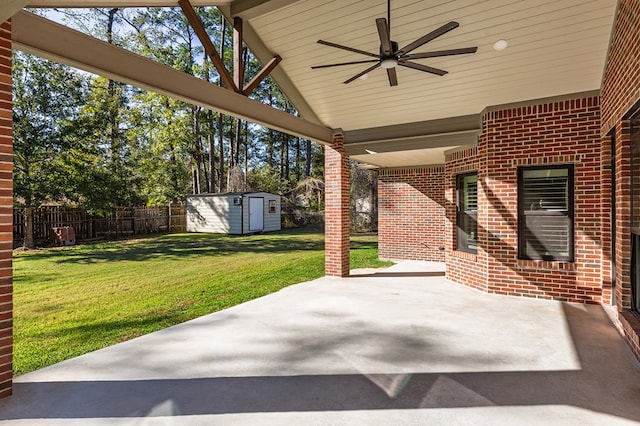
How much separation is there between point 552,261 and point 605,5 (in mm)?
3341

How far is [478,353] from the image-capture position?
3.46m

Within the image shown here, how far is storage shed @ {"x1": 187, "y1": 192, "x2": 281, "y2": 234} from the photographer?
679 inches

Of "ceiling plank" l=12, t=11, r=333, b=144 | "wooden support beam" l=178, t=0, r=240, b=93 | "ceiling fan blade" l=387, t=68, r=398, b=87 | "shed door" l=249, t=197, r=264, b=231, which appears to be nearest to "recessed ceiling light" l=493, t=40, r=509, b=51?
"ceiling fan blade" l=387, t=68, r=398, b=87

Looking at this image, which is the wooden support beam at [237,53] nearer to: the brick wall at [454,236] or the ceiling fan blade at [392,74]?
the ceiling fan blade at [392,74]

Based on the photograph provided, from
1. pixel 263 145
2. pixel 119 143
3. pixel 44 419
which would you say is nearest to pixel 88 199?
pixel 119 143

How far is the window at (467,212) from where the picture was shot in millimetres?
6539

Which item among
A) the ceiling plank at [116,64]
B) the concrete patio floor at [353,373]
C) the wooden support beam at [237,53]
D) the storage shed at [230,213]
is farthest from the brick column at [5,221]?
the storage shed at [230,213]

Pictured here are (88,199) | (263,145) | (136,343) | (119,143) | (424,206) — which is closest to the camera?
(136,343)

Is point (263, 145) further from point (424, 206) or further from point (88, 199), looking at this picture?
point (424, 206)

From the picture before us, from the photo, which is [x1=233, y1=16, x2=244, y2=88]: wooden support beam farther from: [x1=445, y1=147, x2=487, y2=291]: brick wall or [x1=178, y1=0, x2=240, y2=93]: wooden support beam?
[x1=445, y1=147, x2=487, y2=291]: brick wall

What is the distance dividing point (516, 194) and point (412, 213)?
4244 mm

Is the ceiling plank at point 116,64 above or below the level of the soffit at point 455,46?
below

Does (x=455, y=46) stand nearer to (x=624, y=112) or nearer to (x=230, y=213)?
(x=624, y=112)

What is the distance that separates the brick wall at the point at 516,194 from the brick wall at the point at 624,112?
84 centimetres
